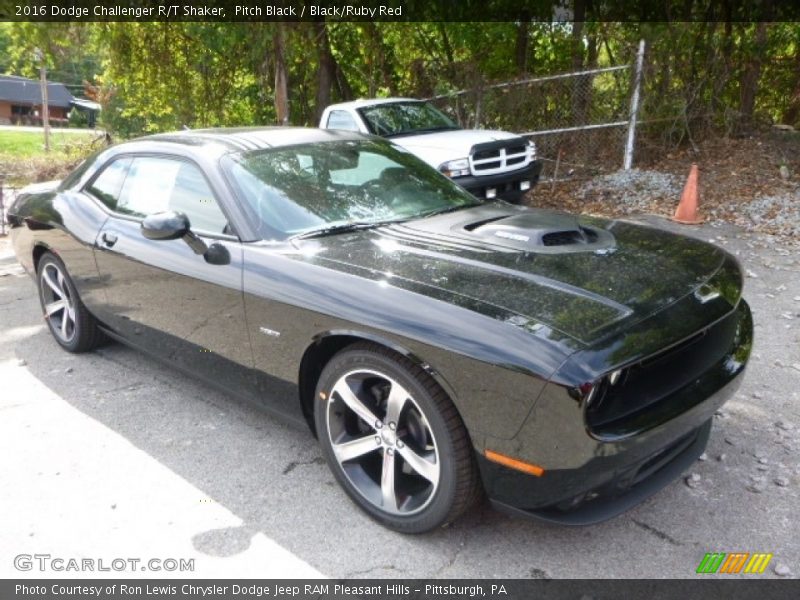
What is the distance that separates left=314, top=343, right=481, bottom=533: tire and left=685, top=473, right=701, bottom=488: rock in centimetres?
107

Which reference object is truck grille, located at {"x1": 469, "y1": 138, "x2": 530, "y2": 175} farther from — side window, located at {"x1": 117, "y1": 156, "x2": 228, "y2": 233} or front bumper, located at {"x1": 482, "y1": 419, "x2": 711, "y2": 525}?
front bumper, located at {"x1": 482, "y1": 419, "x2": 711, "y2": 525}

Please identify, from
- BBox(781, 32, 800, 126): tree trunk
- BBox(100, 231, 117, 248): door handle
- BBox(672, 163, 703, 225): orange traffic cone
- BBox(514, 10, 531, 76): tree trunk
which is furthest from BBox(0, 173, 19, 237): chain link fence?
BBox(781, 32, 800, 126): tree trunk

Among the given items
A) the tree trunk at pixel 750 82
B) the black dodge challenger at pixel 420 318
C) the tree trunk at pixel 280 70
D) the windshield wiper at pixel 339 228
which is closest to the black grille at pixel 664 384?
the black dodge challenger at pixel 420 318

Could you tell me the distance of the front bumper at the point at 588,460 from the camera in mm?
2078

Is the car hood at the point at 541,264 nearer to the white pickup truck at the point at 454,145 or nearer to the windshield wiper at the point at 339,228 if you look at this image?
the windshield wiper at the point at 339,228

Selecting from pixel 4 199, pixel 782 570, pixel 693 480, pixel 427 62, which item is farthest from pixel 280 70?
pixel 782 570

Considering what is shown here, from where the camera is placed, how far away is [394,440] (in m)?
2.56

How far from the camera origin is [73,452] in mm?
3334

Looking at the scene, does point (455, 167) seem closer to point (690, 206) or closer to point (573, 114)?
point (690, 206)

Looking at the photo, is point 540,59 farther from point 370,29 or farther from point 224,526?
point 224,526

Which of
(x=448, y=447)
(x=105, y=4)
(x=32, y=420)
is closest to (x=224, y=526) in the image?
(x=448, y=447)

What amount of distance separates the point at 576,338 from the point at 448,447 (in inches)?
23.7

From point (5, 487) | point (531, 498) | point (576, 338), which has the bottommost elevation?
point (5, 487)

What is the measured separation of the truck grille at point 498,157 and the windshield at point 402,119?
1282mm
